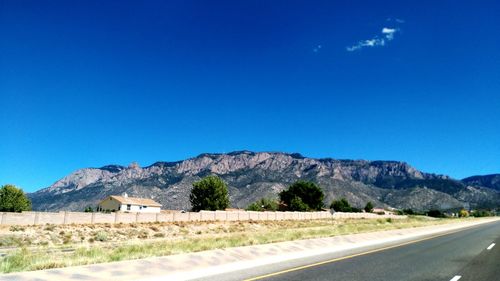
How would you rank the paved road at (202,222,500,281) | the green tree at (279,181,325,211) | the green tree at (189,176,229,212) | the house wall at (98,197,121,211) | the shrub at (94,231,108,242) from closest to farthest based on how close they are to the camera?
the paved road at (202,222,500,281), the shrub at (94,231,108,242), the green tree at (189,176,229,212), the house wall at (98,197,121,211), the green tree at (279,181,325,211)

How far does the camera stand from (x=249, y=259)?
54.9ft

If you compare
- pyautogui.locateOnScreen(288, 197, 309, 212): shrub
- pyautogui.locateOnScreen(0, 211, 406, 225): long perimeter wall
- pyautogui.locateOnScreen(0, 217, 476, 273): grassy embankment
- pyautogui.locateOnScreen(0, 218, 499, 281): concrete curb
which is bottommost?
pyautogui.locateOnScreen(0, 218, 499, 281): concrete curb

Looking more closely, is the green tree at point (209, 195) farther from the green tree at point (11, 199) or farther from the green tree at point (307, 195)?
the green tree at point (11, 199)

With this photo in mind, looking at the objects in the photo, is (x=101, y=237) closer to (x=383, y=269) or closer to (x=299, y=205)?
(x=383, y=269)

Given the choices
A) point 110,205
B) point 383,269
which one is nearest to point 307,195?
point 110,205

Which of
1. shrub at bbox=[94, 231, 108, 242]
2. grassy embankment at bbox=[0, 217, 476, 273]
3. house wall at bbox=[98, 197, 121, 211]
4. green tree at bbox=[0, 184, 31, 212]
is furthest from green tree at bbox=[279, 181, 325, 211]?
shrub at bbox=[94, 231, 108, 242]

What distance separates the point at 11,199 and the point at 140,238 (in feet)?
171

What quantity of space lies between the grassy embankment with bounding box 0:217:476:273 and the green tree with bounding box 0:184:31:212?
3985cm

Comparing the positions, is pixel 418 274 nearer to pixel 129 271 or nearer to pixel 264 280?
pixel 264 280

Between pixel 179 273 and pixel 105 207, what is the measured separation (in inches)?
4602

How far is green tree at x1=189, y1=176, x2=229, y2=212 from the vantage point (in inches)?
4306

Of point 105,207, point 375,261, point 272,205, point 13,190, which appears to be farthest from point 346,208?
point 375,261

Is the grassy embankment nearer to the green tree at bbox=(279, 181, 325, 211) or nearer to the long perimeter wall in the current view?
the long perimeter wall

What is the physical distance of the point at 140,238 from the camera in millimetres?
46906
